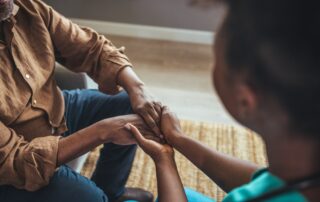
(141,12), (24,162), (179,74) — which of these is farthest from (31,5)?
(141,12)

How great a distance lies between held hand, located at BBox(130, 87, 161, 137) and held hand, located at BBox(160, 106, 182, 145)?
2 cm

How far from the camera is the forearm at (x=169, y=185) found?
941 mm

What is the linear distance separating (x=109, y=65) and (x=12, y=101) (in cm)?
35

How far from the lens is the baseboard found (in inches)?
117

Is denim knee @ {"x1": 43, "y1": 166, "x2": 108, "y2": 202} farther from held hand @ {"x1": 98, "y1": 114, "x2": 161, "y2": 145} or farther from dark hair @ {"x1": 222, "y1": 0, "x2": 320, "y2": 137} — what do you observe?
dark hair @ {"x1": 222, "y1": 0, "x2": 320, "y2": 137}

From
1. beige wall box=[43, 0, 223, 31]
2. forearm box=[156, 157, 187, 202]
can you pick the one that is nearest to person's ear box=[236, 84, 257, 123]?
forearm box=[156, 157, 187, 202]

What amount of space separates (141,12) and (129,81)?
1743 millimetres

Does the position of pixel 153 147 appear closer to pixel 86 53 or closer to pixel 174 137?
pixel 174 137

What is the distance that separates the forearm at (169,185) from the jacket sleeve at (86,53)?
0.45 meters

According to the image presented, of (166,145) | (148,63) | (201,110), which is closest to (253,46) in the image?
(166,145)

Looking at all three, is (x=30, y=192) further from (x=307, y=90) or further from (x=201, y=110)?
(x=201, y=110)

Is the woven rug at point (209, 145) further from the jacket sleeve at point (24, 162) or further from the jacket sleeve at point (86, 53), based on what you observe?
the jacket sleeve at point (24, 162)

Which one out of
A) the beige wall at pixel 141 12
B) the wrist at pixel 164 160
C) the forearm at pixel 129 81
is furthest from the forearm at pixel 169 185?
the beige wall at pixel 141 12

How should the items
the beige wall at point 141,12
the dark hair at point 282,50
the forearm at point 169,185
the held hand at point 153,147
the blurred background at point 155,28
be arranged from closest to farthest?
the dark hair at point 282,50, the forearm at point 169,185, the held hand at point 153,147, the blurred background at point 155,28, the beige wall at point 141,12
